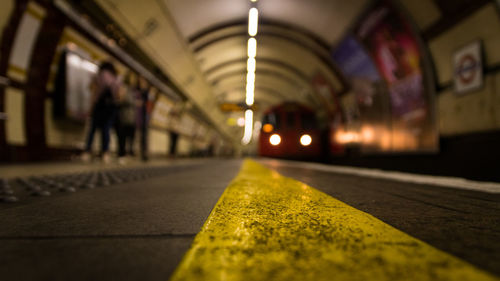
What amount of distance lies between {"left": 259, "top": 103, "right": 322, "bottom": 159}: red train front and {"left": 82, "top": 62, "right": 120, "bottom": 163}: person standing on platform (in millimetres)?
5081

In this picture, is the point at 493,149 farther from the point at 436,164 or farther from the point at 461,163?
the point at 436,164

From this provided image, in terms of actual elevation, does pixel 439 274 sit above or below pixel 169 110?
below

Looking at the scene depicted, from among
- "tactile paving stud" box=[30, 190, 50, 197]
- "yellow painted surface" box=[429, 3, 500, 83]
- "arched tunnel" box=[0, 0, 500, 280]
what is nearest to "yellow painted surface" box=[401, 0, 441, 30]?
"arched tunnel" box=[0, 0, 500, 280]

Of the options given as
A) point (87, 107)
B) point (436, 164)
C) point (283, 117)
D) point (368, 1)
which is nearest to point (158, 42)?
point (87, 107)

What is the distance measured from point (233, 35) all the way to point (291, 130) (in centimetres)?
661

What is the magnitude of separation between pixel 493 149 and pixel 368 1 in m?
5.41

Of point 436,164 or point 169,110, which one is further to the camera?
point 169,110

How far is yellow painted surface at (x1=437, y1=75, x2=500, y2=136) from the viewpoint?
4234mm

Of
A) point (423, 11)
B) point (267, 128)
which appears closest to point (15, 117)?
point (267, 128)

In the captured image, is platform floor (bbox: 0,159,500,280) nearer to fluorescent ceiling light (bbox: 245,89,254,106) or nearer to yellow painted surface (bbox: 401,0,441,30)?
yellow painted surface (bbox: 401,0,441,30)

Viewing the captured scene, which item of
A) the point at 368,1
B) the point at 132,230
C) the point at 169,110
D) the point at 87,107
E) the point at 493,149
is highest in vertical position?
the point at 368,1

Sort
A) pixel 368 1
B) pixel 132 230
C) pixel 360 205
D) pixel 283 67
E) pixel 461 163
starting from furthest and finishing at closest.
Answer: pixel 283 67 → pixel 368 1 → pixel 461 163 → pixel 360 205 → pixel 132 230

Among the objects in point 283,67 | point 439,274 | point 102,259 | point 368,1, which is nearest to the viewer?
point 439,274

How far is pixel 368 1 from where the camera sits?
6.96 m
